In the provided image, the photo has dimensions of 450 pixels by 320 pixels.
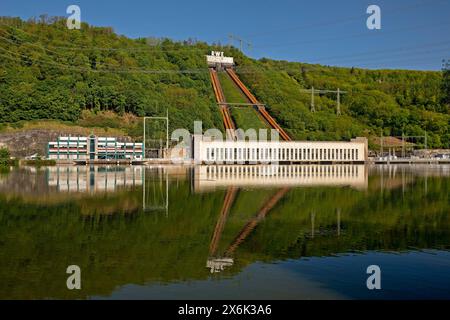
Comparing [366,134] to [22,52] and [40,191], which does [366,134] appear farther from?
[40,191]

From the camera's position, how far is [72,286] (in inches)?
320

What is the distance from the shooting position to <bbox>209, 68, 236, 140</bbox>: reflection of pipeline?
70988 mm

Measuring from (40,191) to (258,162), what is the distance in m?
42.4

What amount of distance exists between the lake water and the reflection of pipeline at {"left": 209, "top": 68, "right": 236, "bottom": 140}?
5032 cm

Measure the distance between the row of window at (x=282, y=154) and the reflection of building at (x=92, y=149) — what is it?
28.2 ft

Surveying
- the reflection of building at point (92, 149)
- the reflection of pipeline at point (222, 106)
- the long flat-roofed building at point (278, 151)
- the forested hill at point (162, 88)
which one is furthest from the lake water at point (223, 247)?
the reflection of pipeline at point (222, 106)

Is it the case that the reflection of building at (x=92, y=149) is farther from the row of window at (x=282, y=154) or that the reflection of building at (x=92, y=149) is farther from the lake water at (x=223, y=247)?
the lake water at (x=223, y=247)

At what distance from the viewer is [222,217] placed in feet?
52.6

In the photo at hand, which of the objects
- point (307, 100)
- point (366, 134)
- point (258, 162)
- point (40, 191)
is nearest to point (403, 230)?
point (40, 191)

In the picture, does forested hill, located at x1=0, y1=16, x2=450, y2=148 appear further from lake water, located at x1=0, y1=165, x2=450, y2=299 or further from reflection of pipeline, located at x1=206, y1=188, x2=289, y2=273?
lake water, located at x1=0, y1=165, x2=450, y2=299

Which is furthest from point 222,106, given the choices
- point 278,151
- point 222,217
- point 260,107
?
point 222,217

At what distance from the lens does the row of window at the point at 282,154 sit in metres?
63.4

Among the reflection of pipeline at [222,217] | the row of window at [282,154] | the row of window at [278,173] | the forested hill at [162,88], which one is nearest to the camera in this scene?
the reflection of pipeline at [222,217]

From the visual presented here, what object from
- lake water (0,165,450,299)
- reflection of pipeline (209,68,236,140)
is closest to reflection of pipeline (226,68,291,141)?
reflection of pipeline (209,68,236,140)
